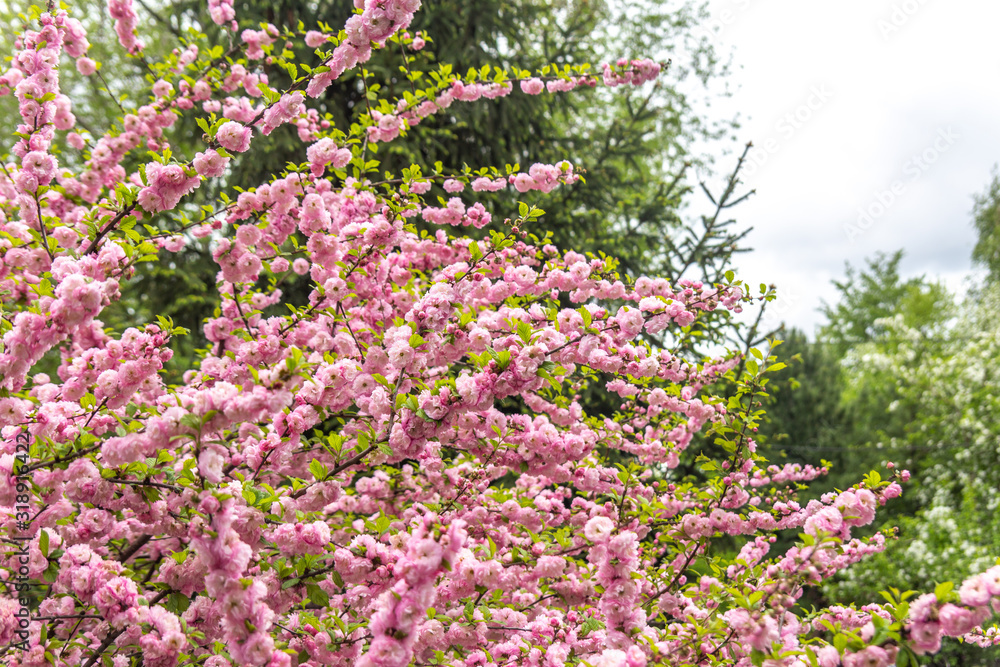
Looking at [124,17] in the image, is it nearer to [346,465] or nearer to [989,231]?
[346,465]

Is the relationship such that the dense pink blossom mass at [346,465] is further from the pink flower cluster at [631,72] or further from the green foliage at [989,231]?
the green foliage at [989,231]

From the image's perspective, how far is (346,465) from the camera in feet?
7.34

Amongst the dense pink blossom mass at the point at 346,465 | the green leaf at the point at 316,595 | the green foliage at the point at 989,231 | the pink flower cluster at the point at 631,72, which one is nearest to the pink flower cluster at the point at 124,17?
the dense pink blossom mass at the point at 346,465

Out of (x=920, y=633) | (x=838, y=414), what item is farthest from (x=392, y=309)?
(x=838, y=414)

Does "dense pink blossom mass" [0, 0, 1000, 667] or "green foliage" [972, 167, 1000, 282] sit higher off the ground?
"green foliage" [972, 167, 1000, 282]

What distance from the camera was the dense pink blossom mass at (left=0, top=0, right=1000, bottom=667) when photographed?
1.54 m

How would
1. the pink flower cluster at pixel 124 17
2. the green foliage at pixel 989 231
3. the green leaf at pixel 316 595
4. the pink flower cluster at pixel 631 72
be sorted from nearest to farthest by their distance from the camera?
the green leaf at pixel 316 595
the pink flower cluster at pixel 124 17
the pink flower cluster at pixel 631 72
the green foliage at pixel 989 231

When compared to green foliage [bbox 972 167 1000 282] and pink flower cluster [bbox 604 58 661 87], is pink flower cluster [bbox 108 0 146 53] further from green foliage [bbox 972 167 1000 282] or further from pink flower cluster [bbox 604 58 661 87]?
green foliage [bbox 972 167 1000 282]

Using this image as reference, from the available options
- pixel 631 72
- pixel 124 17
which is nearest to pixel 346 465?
pixel 631 72

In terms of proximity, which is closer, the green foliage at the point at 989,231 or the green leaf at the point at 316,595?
the green leaf at the point at 316,595

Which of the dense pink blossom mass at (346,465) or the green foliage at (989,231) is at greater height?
the green foliage at (989,231)

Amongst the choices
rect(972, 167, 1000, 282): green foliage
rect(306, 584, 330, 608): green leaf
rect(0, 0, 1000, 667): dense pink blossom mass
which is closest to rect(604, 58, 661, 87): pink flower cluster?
rect(0, 0, 1000, 667): dense pink blossom mass

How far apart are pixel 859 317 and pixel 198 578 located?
31726 millimetres

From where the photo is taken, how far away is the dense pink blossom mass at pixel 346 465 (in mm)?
1538
